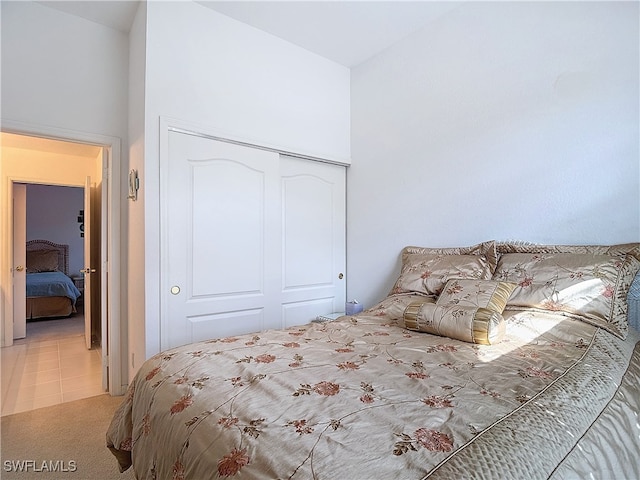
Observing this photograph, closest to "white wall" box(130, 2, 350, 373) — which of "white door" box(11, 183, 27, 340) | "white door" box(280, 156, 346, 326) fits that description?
"white door" box(280, 156, 346, 326)

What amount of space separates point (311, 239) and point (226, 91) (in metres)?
1.37

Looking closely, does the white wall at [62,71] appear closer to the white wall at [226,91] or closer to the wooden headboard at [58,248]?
the white wall at [226,91]

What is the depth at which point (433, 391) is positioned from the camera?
3.31 ft

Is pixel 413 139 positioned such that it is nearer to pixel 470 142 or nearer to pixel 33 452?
pixel 470 142

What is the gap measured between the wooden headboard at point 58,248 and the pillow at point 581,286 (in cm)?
839

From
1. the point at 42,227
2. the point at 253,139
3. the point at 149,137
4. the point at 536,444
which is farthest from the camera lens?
the point at 42,227

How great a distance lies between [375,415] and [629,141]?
1939mm

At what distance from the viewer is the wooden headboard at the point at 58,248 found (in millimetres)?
6918

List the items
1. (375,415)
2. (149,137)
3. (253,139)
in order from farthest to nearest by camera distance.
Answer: (253,139) < (149,137) < (375,415)

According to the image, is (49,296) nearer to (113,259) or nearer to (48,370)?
(48,370)

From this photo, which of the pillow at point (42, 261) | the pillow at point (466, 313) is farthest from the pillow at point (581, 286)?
the pillow at point (42, 261)

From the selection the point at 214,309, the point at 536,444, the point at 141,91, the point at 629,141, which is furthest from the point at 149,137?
the point at 629,141

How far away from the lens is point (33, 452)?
1939mm

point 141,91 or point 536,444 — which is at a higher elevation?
point 141,91
